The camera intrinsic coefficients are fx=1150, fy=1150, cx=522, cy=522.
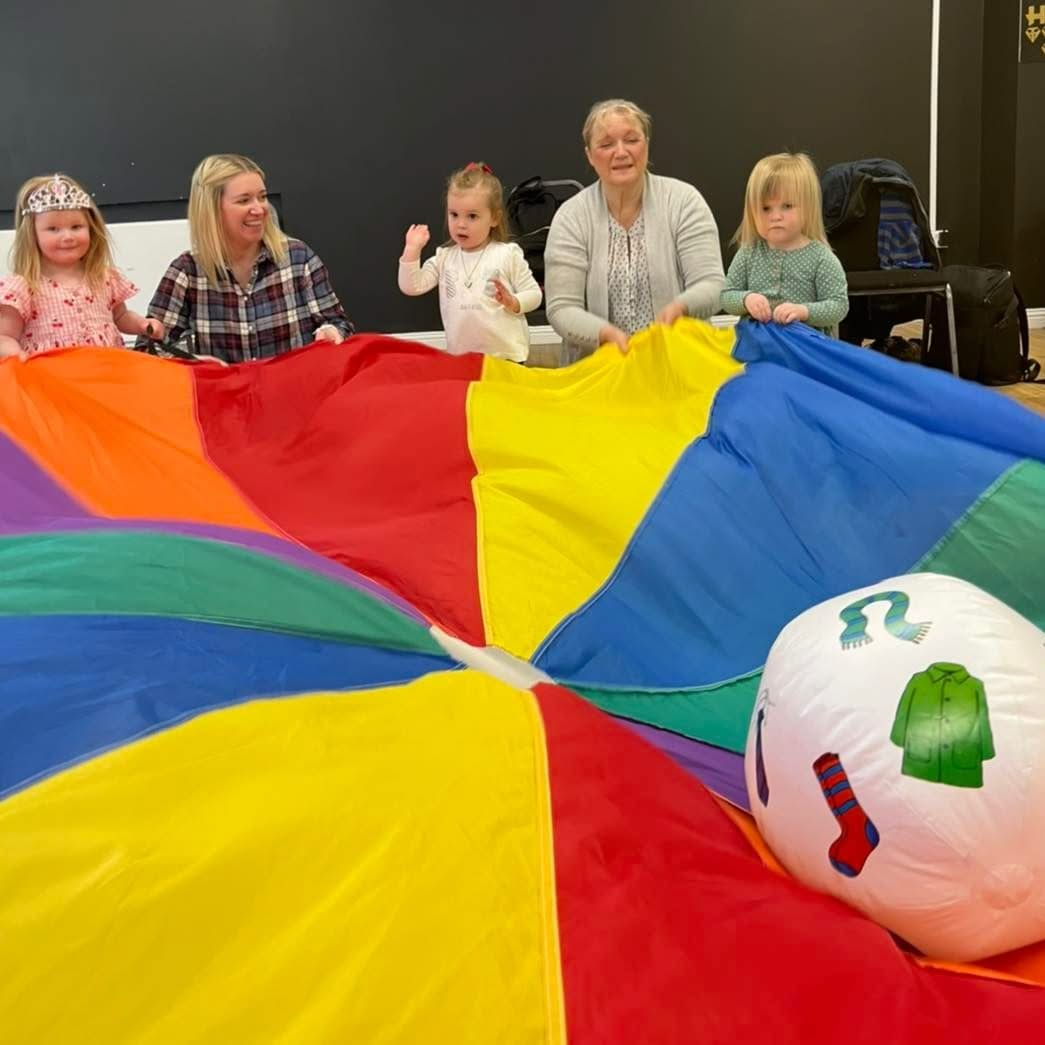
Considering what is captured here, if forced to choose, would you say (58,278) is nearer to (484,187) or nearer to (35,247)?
(35,247)

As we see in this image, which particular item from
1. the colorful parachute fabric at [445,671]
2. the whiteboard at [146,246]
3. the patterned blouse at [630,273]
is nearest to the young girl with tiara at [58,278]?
the colorful parachute fabric at [445,671]

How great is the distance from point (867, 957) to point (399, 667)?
61 cm

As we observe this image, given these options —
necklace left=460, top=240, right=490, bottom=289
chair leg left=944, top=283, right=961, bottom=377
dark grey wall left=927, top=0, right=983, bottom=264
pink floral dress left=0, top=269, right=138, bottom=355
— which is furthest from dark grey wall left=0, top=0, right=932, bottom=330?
pink floral dress left=0, top=269, right=138, bottom=355

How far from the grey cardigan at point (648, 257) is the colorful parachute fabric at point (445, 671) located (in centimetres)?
58

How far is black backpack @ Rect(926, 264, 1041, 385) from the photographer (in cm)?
451

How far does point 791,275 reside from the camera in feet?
9.61

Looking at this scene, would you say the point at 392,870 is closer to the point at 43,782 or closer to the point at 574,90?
the point at 43,782

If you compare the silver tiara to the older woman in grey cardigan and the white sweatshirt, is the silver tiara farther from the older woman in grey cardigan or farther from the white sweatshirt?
the older woman in grey cardigan

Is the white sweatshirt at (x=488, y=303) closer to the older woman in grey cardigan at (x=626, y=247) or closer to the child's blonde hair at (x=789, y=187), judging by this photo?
the older woman in grey cardigan at (x=626, y=247)

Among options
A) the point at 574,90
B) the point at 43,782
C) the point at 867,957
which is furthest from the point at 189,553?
the point at 574,90

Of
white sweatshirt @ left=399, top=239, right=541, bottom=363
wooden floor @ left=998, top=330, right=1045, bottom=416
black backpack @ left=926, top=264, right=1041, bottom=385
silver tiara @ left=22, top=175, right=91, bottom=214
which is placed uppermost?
silver tiara @ left=22, top=175, right=91, bottom=214

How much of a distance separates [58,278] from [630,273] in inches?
57.5

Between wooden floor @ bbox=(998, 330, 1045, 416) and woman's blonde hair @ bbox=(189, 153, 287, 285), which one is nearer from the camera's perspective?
woman's blonde hair @ bbox=(189, 153, 287, 285)

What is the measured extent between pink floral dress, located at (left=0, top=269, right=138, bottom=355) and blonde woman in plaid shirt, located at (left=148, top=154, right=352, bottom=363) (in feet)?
0.43
